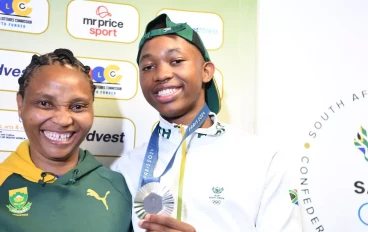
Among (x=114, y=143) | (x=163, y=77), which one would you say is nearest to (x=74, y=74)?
(x=163, y=77)

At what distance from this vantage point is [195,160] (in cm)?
149

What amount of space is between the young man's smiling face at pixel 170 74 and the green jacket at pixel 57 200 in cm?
36

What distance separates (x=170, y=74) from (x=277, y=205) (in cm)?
60

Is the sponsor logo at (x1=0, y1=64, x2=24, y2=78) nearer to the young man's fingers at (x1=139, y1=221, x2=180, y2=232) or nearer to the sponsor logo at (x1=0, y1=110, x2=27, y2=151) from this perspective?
the sponsor logo at (x1=0, y1=110, x2=27, y2=151)

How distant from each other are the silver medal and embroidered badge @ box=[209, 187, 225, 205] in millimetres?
192

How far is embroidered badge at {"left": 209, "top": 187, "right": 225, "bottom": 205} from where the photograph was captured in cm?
143

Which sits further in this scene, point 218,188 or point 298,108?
point 298,108

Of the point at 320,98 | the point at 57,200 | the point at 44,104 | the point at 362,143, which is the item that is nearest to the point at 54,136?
the point at 44,104

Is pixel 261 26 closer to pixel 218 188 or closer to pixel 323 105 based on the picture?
pixel 323 105

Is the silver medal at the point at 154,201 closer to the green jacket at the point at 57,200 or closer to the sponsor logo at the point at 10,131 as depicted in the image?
the green jacket at the point at 57,200

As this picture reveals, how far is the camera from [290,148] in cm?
183

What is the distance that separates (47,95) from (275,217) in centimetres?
88

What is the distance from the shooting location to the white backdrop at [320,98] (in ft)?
5.89

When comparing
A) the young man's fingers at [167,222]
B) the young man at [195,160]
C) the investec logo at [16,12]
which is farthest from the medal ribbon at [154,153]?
the investec logo at [16,12]
